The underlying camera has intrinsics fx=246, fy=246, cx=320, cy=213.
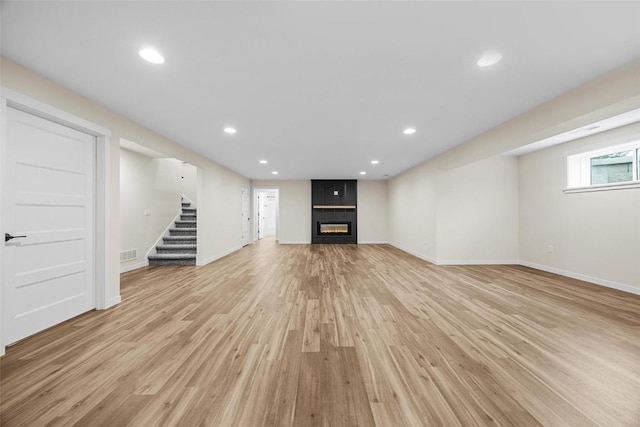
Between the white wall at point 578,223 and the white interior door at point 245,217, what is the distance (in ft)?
25.7

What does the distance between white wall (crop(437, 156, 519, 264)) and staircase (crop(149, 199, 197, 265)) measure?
5743mm

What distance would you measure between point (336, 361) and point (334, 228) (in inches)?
298

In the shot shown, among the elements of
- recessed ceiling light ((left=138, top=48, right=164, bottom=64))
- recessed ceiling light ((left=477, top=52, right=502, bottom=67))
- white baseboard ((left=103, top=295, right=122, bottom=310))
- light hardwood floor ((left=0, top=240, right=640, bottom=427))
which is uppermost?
recessed ceiling light ((left=477, top=52, right=502, bottom=67))

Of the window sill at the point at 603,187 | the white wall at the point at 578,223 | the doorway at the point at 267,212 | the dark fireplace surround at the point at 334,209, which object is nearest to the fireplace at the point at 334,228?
the dark fireplace surround at the point at 334,209

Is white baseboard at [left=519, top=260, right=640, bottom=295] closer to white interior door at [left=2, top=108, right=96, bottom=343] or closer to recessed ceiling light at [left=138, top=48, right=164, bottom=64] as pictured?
recessed ceiling light at [left=138, top=48, right=164, bottom=64]

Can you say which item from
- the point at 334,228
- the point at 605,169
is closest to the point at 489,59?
the point at 605,169

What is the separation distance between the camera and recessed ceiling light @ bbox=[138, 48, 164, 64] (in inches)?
74.6

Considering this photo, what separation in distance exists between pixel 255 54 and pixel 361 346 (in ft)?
8.39

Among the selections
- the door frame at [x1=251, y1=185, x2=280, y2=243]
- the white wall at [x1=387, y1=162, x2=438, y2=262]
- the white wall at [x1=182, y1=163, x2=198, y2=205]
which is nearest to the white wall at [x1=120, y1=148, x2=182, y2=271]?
the white wall at [x1=182, y1=163, x2=198, y2=205]

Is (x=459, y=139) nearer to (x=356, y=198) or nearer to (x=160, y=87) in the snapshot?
(x=160, y=87)

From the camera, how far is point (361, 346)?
2.12 m

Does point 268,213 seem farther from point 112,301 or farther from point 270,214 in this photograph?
point 112,301

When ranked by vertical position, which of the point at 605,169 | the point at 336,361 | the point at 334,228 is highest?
the point at 605,169

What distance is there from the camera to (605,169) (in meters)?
4.13
